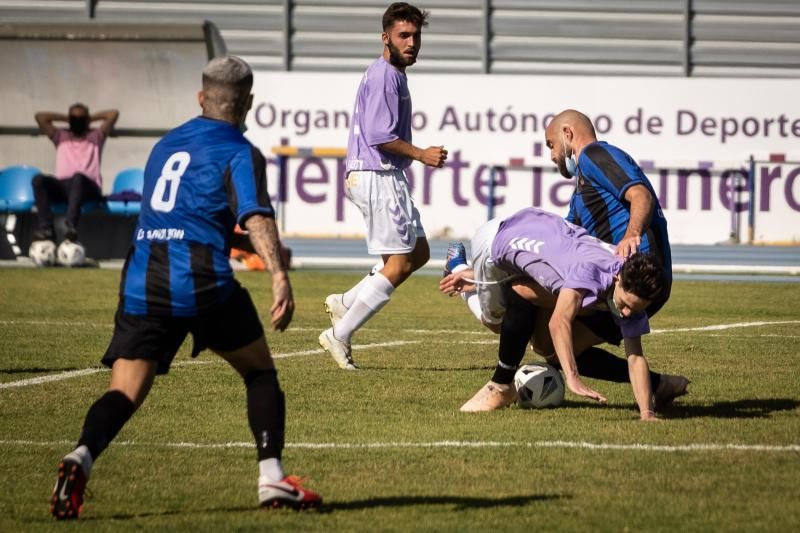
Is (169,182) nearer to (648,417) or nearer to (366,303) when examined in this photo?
(648,417)

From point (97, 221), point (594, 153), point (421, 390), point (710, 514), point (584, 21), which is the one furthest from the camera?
point (584, 21)

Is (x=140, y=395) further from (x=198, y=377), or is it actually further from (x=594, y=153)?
(x=198, y=377)

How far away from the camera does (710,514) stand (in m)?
5.08

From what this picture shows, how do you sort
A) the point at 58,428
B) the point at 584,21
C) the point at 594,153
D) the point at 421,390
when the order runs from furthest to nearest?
1. the point at 584,21
2. the point at 421,390
3. the point at 594,153
4. the point at 58,428

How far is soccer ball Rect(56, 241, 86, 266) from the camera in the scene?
18.4 meters

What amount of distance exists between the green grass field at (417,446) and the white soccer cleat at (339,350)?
128mm

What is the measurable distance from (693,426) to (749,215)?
47.6 feet

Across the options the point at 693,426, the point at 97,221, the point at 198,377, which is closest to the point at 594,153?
the point at 693,426

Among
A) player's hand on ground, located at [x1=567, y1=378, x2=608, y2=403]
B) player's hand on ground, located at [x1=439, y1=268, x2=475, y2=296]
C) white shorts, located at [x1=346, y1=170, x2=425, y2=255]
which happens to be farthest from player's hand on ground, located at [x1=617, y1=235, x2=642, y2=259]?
white shorts, located at [x1=346, y1=170, x2=425, y2=255]

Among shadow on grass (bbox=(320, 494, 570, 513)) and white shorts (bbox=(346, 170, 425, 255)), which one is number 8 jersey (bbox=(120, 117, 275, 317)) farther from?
white shorts (bbox=(346, 170, 425, 255))

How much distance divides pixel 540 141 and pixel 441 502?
53.2 feet

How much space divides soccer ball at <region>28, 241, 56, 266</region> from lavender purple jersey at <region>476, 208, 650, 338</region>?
1152 centimetres

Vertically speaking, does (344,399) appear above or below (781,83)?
below

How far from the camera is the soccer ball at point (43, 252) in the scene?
60.5 feet
